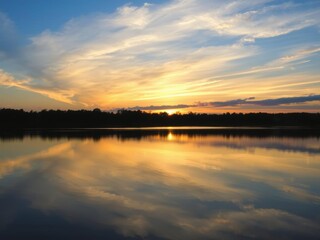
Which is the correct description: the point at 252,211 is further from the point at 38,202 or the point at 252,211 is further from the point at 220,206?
the point at 38,202

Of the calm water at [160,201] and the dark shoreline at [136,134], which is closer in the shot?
the calm water at [160,201]

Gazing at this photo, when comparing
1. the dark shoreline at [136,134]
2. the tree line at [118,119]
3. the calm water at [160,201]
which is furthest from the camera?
the tree line at [118,119]

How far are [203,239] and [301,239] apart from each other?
1.67 m

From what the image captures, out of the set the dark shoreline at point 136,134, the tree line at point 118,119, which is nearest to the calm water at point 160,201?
the dark shoreline at point 136,134

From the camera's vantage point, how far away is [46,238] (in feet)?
19.2

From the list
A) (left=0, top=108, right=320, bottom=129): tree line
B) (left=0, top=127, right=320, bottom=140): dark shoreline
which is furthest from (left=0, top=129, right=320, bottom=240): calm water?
(left=0, top=108, right=320, bottom=129): tree line

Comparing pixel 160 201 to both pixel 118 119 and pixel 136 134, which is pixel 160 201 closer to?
pixel 136 134

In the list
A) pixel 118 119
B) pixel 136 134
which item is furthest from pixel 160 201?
pixel 118 119

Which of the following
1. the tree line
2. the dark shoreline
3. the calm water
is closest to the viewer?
the calm water

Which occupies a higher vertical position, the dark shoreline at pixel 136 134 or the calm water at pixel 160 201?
the dark shoreline at pixel 136 134

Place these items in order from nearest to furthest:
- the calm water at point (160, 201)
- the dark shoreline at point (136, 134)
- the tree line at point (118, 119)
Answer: the calm water at point (160, 201) < the dark shoreline at point (136, 134) < the tree line at point (118, 119)

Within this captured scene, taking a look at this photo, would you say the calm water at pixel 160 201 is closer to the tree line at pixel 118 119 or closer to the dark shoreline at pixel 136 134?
the dark shoreline at pixel 136 134

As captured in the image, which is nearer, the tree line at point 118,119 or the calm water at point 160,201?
the calm water at point 160,201

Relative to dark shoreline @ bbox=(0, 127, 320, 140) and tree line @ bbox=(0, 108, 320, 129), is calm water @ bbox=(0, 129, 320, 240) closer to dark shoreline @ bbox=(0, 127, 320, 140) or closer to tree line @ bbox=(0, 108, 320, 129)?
dark shoreline @ bbox=(0, 127, 320, 140)
